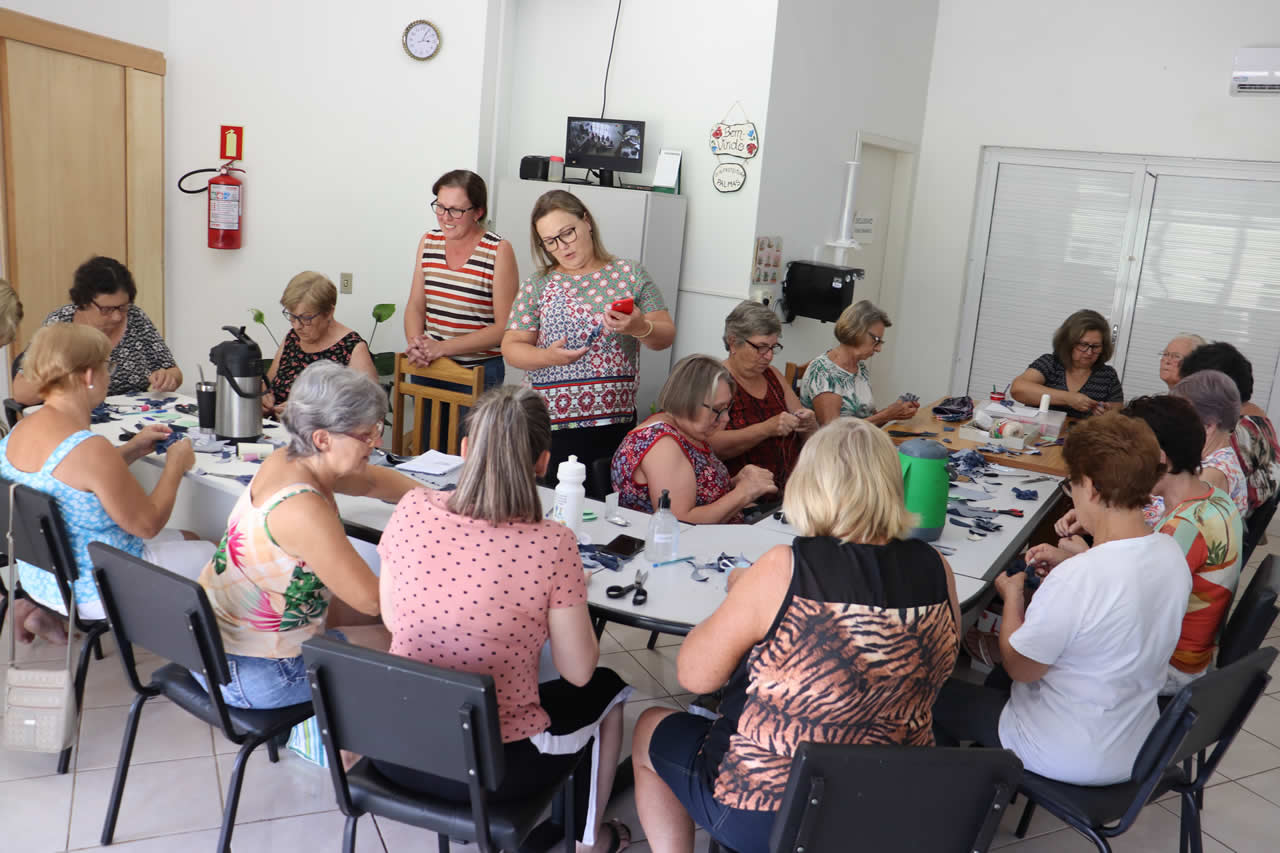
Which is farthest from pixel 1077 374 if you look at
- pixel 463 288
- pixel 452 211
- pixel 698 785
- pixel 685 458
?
pixel 698 785

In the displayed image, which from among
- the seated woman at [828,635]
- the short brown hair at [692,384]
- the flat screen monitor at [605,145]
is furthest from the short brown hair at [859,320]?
the seated woman at [828,635]

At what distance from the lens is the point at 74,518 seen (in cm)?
262

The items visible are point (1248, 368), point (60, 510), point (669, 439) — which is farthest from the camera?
point (1248, 368)

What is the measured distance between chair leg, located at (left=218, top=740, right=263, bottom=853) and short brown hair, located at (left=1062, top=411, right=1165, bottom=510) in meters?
1.89

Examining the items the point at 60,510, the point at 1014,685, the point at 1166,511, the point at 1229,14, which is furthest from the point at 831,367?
the point at 1229,14

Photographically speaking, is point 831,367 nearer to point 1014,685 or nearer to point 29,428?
point 1014,685

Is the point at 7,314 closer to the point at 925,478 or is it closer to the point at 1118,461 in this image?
the point at 925,478

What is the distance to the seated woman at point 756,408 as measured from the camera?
12.2ft

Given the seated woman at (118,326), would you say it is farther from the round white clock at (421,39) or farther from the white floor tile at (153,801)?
the round white clock at (421,39)

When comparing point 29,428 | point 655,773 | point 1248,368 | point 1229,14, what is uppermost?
point 1229,14

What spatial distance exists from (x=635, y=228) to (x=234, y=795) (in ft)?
11.7

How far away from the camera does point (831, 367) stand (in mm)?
4477

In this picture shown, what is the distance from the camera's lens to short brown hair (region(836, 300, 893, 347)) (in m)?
4.38

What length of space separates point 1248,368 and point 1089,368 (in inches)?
38.2
